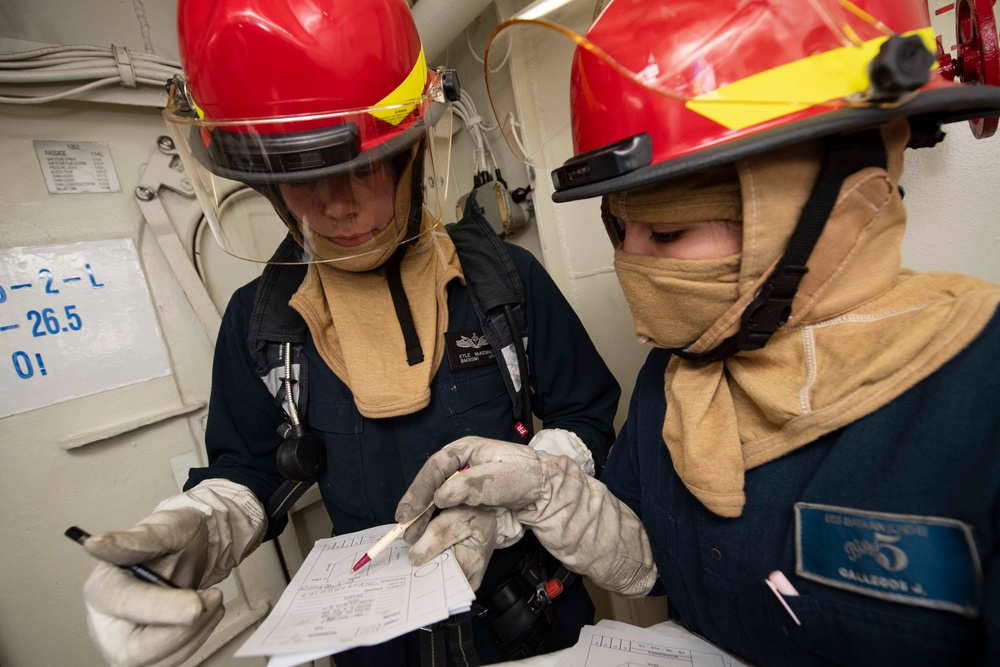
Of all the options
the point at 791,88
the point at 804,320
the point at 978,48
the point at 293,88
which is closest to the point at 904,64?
the point at 791,88

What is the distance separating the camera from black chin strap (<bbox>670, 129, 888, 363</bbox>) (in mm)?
569

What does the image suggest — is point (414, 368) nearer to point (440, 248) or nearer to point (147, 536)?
point (440, 248)

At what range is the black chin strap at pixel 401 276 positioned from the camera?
1.08m

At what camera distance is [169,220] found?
1626 millimetres

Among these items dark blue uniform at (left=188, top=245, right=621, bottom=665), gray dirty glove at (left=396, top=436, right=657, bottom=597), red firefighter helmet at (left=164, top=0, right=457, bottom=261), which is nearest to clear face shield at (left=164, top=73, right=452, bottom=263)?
red firefighter helmet at (left=164, top=0, right=457, bottom=261)

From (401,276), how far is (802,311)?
Answer: 94cm

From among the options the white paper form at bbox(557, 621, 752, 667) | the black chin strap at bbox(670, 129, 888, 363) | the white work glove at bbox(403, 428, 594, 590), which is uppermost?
the black chin strap at bbox(670, 129, 888, 363)

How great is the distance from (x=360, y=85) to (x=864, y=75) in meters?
0.87

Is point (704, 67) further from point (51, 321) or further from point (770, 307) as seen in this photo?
point (51, 321)

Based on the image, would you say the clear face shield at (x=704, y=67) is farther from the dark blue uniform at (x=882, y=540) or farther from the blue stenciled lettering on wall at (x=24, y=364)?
the blue stenciled lettering on wall at (x=24, y=364)

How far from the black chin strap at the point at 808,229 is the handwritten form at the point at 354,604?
64 cm

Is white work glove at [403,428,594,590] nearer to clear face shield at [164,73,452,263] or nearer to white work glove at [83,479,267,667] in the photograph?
white work glove at [83,479,267,667]

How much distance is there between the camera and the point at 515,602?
1.08 m

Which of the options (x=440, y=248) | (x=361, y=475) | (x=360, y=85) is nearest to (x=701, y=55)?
(x=360, y=85)
